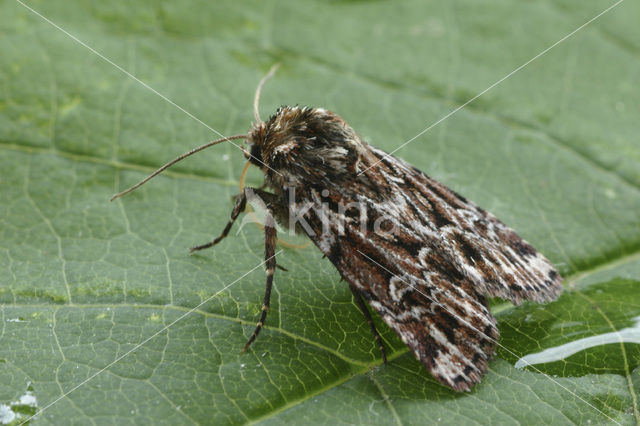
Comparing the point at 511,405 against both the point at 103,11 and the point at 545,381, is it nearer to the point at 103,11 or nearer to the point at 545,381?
the point at 545,381

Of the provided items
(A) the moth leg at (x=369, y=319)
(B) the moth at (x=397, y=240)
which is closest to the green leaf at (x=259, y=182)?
(A) the moth leg at (x=369, y=319)

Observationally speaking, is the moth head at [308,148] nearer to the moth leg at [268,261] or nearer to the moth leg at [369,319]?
the moth leg at [268,261]

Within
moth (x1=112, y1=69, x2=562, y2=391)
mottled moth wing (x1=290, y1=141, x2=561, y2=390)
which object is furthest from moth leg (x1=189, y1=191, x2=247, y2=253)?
mottled moth wing (x1=290, y1=141, x2=561, y2=390)

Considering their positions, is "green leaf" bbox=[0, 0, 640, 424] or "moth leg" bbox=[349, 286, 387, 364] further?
"moth leg" bbox=[349, 286, 387, 364]

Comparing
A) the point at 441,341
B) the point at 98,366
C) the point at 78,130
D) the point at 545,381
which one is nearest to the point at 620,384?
the point at 545,381

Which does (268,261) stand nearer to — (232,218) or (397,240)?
(232,218)

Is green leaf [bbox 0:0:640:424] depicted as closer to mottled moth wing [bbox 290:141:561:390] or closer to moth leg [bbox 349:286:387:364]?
moth leg [bbox 349:286:387:364]

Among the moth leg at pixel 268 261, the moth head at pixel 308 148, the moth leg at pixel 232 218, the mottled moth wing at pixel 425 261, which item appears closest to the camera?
the mottled moth wing at pixel 425 261

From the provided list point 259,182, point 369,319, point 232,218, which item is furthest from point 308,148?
point 369,319
